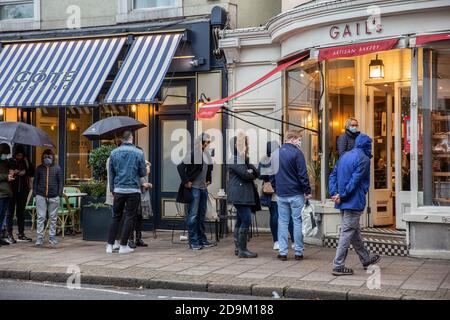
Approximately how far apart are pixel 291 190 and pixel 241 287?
2.37 meters

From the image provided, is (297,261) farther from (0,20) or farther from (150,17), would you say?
(0,20)

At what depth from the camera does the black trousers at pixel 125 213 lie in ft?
40.1

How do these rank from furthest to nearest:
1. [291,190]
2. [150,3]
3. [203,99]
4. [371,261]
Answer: [150,3] → [203,99] → [291,190] → [371,261]

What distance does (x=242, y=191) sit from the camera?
11.5 m

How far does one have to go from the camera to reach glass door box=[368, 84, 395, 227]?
13.7m

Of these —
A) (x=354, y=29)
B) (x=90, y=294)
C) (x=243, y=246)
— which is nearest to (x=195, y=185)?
(x=243, y=246)

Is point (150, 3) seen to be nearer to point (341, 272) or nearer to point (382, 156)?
point (382, 156)

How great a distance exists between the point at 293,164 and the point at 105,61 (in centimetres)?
590

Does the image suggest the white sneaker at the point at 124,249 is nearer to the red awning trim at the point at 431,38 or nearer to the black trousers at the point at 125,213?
the black trousers at the point at 125,213

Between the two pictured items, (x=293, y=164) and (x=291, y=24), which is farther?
(x=291, y=24)

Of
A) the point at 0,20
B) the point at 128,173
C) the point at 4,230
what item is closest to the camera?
the point at 128,173

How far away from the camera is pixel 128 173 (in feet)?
40.0
